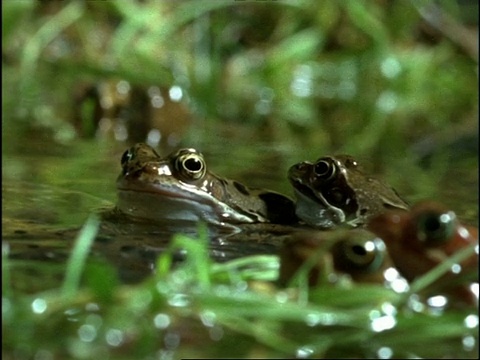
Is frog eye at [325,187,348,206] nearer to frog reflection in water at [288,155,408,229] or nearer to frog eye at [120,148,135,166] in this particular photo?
frog reflection in water at [288,155,408,229]

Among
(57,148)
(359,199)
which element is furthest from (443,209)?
(57,148)

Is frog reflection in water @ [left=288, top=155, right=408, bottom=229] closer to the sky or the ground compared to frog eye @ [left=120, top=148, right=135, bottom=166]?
closer to the ground

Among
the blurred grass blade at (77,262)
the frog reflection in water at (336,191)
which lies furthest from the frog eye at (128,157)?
the blurred grass blade at (77,262)

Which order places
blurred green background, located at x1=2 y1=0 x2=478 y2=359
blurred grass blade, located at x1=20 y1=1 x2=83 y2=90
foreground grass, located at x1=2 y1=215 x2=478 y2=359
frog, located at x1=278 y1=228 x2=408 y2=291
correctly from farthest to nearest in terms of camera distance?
blurred grass blade, located at x1=20 y1=1 x2=83 y2=90 < blurred green background, located at x1=2 y1=0 x2=478 y2=359 < frog, located at x1=278 y1=228 x2=408 y2=291 < foreground grass, located at x1=2 y1=215 x2=478 y2=359

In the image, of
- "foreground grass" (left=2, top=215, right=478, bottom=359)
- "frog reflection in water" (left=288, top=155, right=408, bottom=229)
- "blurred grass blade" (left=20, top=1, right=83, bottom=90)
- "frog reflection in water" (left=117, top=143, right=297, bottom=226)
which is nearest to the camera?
"foreground grass" (left=2, top=215, right=478, bottom=359)

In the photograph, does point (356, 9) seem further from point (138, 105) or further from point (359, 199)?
point (359, 199)

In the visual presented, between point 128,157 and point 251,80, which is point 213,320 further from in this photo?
point 251,80

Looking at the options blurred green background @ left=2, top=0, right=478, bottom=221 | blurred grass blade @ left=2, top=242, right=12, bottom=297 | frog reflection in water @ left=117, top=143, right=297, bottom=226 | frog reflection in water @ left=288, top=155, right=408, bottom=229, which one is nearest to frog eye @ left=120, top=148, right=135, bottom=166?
frog reflection in water @ left=117, top=143, right=297, bottom=226
